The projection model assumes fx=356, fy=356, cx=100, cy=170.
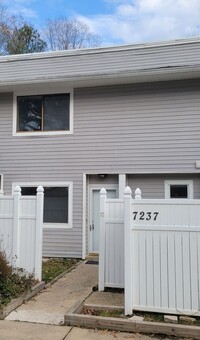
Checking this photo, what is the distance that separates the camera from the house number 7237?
5.26 m

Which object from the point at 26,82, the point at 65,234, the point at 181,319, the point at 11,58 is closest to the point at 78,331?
the point at 181,319

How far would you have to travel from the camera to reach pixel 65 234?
1025cm

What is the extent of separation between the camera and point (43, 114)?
10797 mm

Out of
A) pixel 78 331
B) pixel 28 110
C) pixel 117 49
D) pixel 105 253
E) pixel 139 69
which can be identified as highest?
pixel 117 49

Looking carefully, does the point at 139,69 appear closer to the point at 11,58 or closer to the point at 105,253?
the point at 11,58

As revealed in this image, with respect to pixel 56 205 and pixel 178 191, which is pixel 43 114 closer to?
pixel 56 205

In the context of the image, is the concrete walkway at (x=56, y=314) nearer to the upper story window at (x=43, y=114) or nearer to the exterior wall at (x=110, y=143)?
the exterior wall at (x=110, y=143)

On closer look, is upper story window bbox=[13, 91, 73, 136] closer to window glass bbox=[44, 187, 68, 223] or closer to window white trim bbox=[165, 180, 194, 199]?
window glass bbox=[44, 187, 68, 223]

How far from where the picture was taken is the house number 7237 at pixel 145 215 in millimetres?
5265

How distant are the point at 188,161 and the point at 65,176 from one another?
350cm

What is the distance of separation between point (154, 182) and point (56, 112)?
361 cm

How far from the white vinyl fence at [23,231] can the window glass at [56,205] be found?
330cm

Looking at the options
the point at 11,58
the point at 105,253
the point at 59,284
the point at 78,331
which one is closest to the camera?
the point at 78,331

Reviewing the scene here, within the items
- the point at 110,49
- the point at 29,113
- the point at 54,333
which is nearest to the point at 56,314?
the point at 54,333
